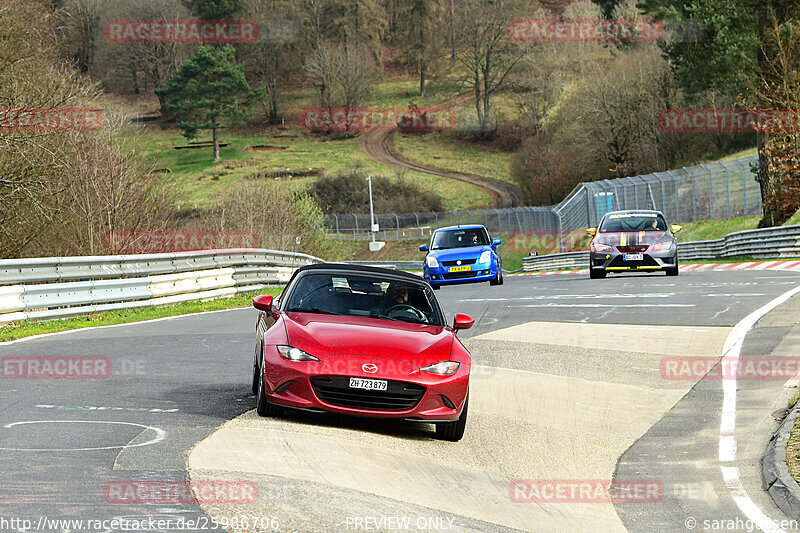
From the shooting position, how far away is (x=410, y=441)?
805 centimetres

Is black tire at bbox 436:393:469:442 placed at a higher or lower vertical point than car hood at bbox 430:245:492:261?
higher

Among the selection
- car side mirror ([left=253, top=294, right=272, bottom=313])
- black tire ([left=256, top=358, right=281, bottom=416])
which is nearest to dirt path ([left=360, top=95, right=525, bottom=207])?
car side mirror ([left=253, top=294, right=272, bottom=313])

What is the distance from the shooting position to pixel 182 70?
355ft

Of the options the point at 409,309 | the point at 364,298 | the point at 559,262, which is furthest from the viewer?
the point at 559,262

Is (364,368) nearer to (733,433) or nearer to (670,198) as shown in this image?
(733,433)

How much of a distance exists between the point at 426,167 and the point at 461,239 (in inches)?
3311

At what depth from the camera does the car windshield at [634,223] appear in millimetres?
25188

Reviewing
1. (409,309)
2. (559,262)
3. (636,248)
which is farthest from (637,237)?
(559,262)

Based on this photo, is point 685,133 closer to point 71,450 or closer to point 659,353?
point 659,353

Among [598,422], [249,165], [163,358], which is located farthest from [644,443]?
[249,165]

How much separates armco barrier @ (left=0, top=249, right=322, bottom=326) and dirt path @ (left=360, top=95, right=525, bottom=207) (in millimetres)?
67855

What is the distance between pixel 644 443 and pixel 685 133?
6184cm

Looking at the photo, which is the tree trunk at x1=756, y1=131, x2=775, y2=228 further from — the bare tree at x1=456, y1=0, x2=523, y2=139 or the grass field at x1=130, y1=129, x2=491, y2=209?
the bare tree at x1=456, y1=0, x2=523, y2=139

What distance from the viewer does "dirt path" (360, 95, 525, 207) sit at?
97.1 m
